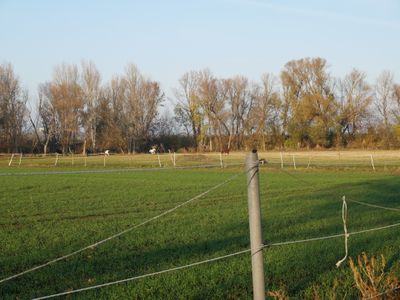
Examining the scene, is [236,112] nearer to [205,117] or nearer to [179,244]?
[205,117]

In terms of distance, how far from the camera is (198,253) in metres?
8.28

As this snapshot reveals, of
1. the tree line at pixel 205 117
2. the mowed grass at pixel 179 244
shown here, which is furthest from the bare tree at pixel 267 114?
the mowed grass at pixel 179 244

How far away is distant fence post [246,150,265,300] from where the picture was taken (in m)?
3.56

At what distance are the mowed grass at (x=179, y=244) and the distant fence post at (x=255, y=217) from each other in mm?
1468

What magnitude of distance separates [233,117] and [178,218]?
Result: 3066 inches

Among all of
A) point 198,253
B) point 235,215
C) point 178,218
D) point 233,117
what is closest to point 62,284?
point 198,253

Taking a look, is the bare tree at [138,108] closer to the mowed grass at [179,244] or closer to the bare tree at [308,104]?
the bare tree at [308,104]

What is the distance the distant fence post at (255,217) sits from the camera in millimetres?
3564

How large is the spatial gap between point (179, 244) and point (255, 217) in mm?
5765

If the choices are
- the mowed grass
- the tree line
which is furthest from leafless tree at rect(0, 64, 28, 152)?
the mowed grass

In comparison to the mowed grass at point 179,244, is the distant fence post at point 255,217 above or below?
above

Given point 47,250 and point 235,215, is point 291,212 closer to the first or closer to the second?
point 235,215

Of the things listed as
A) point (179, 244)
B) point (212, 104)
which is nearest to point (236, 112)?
point (212, 104)

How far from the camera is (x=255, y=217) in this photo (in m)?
3.58
